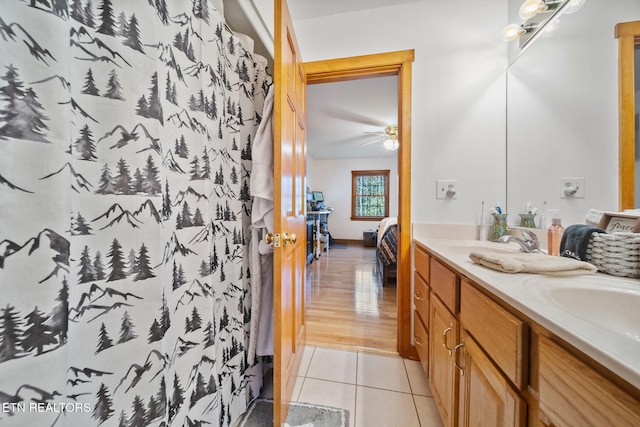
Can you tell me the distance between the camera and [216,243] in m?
0.93

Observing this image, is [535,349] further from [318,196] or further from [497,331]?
[318,196]

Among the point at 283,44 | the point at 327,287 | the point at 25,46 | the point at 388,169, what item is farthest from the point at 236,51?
the point at 388,169

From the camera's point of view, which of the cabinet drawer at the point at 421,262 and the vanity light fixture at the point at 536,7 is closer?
the vanity light fixture at the point at 536,7

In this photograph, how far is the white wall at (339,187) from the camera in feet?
19.5

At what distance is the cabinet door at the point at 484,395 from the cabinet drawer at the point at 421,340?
1.42ft

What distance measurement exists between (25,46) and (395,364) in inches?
77.4

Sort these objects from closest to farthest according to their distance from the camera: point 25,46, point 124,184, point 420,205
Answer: point 25,46 → point 124,184 → point 420,205

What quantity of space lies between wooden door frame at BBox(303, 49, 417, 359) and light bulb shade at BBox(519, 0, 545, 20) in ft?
1.88

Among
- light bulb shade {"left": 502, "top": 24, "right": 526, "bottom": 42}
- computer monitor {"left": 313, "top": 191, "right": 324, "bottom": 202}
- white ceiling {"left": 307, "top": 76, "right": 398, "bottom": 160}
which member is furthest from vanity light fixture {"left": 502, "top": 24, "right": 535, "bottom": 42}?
computer monitor {"left": 313, "top": 191, "right": 324, "bottom": 202}

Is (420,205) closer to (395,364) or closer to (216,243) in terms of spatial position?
(395,364)

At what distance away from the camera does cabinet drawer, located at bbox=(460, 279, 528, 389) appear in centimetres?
48

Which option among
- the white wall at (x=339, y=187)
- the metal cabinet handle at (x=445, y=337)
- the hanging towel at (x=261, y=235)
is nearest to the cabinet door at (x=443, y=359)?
the metal cabinet handle at (x=445, y=337)

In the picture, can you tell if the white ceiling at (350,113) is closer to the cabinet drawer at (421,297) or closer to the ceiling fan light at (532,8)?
the ceiling fan light at (532,8)

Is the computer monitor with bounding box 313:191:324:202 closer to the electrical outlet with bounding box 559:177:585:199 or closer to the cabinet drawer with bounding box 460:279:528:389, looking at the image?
the electrical outlet with bounding box 559:177:585:199
